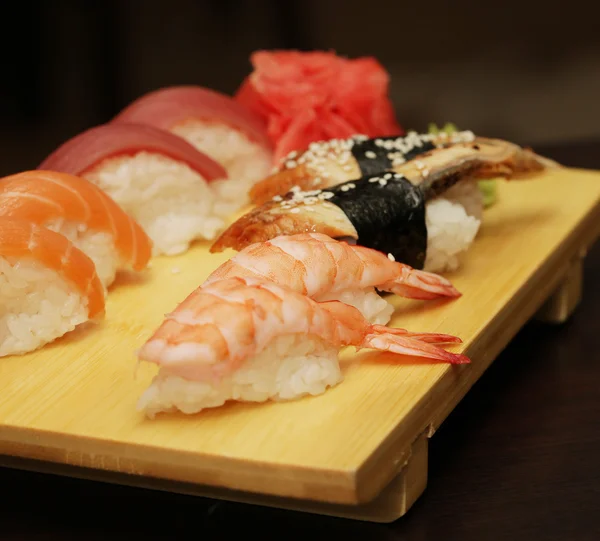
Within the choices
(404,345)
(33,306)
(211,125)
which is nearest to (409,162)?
(404,345)

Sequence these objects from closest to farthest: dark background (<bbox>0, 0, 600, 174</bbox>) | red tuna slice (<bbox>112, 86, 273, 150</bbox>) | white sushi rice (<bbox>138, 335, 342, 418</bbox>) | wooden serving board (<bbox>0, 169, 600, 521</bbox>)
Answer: wooden serving board (<bbox>0, 169, 600, 521</bbox>)
white sushi rice (<bbox>138, 335, 342, 418</bbox>)
red tuna slice (<bbox>112, 86, 273, 150</bbox>)
dark background (<bbox>0, 0, 600, 174</bbox>)

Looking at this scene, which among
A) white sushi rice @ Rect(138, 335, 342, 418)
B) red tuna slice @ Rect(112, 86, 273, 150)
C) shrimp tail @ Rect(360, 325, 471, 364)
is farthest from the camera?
red tuna slice @ Rect(112, 86, 273, 150)

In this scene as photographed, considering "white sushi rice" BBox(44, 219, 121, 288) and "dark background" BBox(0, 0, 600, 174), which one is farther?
"dark background" BBox(0, 0, 600, 174)

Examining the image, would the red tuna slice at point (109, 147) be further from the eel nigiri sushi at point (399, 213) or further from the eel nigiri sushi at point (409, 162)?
the eel nigiri sushi at point (399, 213)

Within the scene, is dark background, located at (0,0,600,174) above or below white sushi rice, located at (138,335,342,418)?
below

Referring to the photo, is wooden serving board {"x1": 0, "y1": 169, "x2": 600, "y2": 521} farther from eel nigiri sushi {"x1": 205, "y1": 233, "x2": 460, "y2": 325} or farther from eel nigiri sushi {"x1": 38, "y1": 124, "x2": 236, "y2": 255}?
eel nigiri sushi {"x1": 38, "y1": 124, "x2": 236, "y2": 255}

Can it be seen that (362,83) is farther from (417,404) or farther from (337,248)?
(417,404)

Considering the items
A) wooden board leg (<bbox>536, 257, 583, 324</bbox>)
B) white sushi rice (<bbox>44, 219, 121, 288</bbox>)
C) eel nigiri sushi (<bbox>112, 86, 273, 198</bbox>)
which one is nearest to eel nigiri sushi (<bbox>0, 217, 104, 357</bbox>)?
white sushi rice (<bbox>44, 219, 121, 288</bbox>)

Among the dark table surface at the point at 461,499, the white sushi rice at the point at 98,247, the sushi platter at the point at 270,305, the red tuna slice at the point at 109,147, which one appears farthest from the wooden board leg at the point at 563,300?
the white sushi rice at the point at 98,247

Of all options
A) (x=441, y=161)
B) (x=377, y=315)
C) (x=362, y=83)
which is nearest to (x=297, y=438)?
(x=377, y=315)
